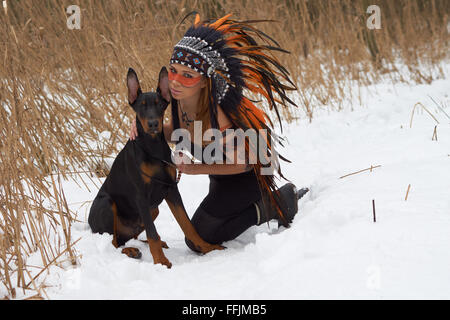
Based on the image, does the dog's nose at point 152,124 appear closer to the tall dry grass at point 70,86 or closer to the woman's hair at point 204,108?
the woman's hair at point 204,108

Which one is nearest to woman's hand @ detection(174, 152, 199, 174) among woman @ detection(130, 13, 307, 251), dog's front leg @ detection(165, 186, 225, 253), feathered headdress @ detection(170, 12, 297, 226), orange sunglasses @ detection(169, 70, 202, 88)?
woman @ detection(130, 13, 307, 251)

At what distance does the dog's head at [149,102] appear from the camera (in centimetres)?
210

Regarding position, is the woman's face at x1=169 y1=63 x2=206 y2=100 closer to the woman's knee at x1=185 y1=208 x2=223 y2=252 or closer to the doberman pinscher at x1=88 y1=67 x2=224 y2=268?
the doberman pinscher at x1=88 y1=67 x2=224 y2=268

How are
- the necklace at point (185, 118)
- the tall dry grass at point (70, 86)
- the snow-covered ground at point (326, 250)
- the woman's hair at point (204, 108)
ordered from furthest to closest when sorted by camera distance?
the necklace at point (185, 118) < the woman's hair at point (204, 108) < the tall dry grass at point (70, 86) < the snow-covered ground at point (326, 250)

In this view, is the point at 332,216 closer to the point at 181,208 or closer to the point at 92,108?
the point at 181,208

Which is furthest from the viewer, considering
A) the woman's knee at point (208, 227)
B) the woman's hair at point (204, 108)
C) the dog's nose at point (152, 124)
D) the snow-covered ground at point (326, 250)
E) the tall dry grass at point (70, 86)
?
the woman's knee at point (208, 227)

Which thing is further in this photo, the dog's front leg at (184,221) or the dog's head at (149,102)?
the dog's front leg at (184,221)

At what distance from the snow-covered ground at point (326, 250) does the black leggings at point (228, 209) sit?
0.11 meters

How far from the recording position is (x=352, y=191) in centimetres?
256

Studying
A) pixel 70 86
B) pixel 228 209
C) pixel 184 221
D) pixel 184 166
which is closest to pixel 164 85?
pixel 184 166

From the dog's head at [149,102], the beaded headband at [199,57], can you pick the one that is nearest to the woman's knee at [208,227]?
the dog's head at [149,102]

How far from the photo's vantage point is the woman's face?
7.43ft
